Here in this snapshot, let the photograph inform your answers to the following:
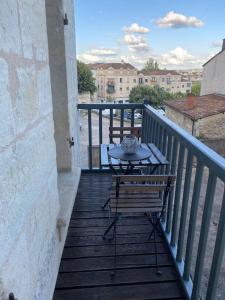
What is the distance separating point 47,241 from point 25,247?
18.0 inches

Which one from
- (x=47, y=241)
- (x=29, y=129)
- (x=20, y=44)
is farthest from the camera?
(x=47, y=241)

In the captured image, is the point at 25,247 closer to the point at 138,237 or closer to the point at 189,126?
the point at 138,237

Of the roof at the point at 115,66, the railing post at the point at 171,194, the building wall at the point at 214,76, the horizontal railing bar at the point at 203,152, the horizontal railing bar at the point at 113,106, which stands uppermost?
the roof at the point at 115,66

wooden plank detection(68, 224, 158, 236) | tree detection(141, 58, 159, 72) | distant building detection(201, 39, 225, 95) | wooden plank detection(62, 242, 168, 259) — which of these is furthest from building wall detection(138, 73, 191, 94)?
wooden plank detection(62, 242, 168, 259)

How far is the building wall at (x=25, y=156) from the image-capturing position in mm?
841

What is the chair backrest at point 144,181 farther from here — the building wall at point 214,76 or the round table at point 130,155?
the building wall at point 214,76

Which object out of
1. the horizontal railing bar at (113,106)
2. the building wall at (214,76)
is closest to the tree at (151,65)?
the building wall at (214,76)

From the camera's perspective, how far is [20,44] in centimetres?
101

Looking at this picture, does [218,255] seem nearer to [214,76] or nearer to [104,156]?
[104,156]

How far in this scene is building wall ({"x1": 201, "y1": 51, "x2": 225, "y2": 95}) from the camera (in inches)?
612

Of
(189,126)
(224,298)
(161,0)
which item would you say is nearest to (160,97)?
(161,0)

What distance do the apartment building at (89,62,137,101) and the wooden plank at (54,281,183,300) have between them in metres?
50.1

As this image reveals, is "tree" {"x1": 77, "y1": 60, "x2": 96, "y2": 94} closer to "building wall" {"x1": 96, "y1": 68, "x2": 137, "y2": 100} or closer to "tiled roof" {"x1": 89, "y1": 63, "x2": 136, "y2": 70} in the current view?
"building wall" {"x1": 96, "y1": 68, "x2": 137, "y2": 100}

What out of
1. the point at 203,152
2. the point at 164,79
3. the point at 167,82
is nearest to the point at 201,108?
the point at 203,152
